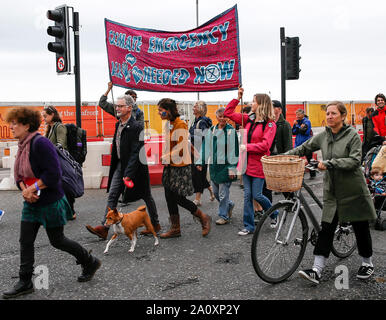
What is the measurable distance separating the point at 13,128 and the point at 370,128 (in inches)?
278

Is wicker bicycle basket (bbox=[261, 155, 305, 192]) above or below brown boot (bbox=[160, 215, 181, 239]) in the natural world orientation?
above

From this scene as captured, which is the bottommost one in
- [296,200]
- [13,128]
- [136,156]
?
[296,200]

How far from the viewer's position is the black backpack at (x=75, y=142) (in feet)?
21.1

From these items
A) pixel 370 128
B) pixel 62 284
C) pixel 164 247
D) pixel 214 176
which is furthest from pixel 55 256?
pixel 370 128

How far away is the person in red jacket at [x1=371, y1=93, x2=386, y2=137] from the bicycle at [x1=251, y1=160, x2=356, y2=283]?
491 centimetres

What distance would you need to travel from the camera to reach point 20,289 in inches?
150

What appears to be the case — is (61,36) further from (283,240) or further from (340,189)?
(340,189)

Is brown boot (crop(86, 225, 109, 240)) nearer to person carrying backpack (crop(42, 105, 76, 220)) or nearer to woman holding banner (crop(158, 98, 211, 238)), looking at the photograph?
woman holding banner (crop(158, 98, 211, 238))

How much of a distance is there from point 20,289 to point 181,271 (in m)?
1.56

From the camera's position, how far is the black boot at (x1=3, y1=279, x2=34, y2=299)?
12.3 ft

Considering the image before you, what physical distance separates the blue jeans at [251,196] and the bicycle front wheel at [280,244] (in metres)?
1.41

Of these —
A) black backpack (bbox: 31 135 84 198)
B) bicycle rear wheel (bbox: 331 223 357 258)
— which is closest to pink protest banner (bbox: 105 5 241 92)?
black backpack (bbox: 31 135 84 198)

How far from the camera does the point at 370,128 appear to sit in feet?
27.9

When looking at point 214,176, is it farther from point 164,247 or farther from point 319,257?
point 319,257
